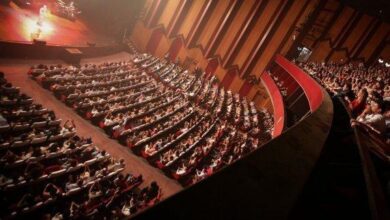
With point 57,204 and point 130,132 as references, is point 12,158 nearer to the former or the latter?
point 57,204

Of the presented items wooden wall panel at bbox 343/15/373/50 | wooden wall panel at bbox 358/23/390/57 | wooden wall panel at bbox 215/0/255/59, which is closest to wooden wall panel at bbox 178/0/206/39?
wooden wall panel at bbox 215/0/255/59

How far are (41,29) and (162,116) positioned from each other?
8.43 m

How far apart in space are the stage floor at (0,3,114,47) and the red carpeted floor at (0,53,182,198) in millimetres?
1491

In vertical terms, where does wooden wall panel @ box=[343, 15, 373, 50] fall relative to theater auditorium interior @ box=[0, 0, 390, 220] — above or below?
above

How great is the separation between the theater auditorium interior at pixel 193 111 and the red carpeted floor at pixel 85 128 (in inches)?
2.6

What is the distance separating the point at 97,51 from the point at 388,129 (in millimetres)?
17256

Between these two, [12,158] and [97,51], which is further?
[97,51]

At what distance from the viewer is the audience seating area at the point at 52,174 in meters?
6.74

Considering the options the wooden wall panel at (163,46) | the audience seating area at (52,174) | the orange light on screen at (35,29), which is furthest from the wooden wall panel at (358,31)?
the audience seating area at (52,174)

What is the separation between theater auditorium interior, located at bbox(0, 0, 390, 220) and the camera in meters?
1.68

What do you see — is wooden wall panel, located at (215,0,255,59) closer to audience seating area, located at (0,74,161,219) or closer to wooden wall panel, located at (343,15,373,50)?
wooden wall panel, located at (343,15,373,50)

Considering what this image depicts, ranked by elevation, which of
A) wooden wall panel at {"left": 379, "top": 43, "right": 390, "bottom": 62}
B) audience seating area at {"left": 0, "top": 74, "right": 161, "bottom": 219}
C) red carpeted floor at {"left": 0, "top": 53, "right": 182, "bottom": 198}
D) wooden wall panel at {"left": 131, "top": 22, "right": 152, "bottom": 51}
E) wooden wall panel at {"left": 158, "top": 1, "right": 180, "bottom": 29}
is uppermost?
wooden wall panel at {"left": 379, "top": 43, "right": 390, "bottom": 62}

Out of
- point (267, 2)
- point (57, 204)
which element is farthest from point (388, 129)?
point (267, 2)

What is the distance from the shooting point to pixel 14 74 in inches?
485
